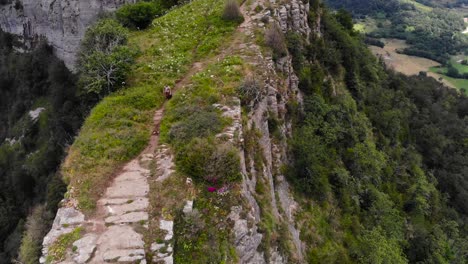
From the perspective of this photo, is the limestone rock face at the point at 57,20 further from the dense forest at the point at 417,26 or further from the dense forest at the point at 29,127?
the dense forest at the point at 417,26

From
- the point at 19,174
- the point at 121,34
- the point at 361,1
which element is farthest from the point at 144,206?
the point at 361,1

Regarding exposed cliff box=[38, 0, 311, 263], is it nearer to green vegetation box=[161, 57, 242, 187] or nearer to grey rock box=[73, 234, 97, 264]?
grey rock box=[73, 234, 97, 264]

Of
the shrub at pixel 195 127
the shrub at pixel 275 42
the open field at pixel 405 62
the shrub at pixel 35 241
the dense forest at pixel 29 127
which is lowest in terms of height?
the open field at pixel 405 62

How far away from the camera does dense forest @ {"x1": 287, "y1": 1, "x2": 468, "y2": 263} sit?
847 inches

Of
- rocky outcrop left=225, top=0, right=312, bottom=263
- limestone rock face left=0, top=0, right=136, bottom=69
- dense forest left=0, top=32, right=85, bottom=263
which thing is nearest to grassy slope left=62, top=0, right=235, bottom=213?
rocky outcrop left=225, top=0, right=312, bottom=263

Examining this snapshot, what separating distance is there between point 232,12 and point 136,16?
23.9 ft

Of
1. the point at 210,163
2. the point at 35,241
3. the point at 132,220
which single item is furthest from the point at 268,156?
the point at 35,241

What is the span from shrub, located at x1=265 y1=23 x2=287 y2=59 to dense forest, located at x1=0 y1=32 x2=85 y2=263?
619 inches

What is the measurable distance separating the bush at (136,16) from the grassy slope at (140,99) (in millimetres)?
795

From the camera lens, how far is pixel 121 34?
22.6 metres

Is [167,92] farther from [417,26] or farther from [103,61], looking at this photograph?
[417,26]

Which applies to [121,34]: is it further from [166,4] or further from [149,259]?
[149,259]

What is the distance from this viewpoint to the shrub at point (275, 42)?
23.3 meters

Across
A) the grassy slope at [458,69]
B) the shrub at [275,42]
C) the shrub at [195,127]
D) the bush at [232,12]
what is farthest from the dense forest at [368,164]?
the grassy slope at [458,69]
